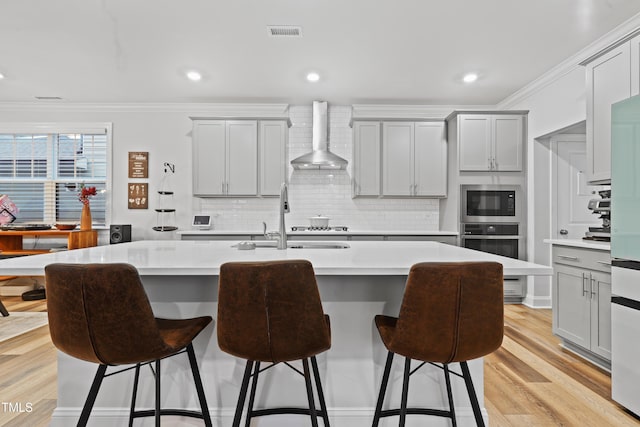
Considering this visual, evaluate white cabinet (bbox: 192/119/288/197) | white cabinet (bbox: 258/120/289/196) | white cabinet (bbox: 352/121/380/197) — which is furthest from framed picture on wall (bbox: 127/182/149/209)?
white cabinet (bbox: 352/121/380/197)

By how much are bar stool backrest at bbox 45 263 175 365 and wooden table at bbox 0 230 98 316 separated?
392 centimetres

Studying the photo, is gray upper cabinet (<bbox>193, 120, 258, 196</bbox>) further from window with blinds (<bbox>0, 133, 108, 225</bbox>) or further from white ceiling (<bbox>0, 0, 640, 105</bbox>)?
window with blinds (<bbox>0, 133, 108, 225</bbox>)

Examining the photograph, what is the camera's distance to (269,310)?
1290mm

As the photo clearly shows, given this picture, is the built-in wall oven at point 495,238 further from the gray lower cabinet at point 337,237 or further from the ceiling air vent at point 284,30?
the ceiling air vent at point 284,30

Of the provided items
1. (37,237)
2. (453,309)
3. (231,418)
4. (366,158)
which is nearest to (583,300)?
(453,309)

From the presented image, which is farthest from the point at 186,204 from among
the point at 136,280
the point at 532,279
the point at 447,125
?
the point at 532,279

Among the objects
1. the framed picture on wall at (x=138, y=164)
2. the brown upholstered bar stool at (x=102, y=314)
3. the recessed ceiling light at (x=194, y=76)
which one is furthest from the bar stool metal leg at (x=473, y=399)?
the framed picture on wall at (x=138, y=164)

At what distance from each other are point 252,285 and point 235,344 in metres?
0.23

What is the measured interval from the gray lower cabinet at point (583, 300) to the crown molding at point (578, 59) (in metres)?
1.53

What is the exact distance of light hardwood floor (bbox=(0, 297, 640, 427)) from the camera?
2.04 metres

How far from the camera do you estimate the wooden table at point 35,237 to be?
4652 mm

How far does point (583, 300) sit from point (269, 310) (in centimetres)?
265

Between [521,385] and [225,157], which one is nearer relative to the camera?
[521,385]

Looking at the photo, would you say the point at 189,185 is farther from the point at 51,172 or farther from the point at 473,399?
the point at 473,399
